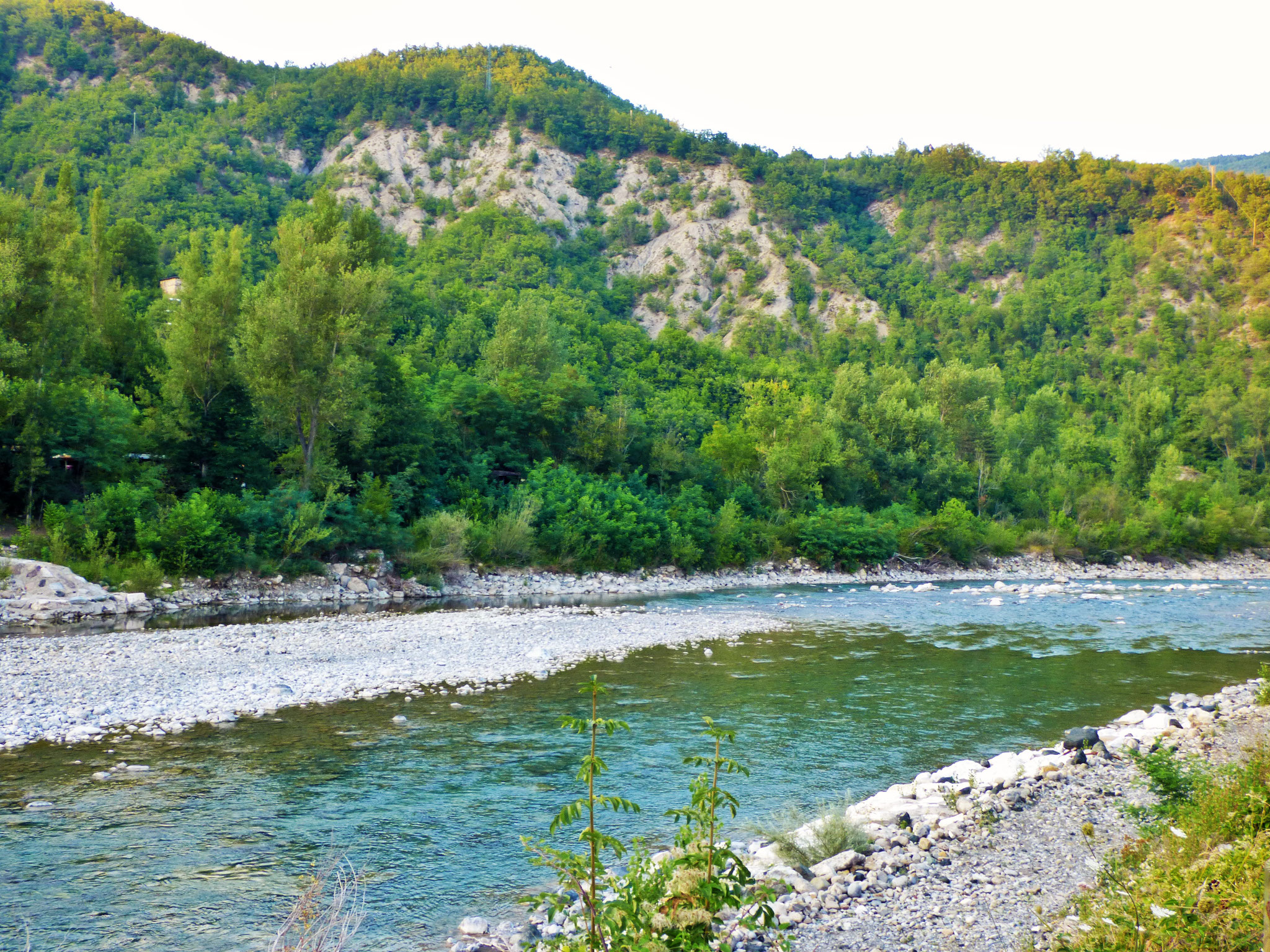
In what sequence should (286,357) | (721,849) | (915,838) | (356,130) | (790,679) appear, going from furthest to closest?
1. (356,130)
2. (286,357)
3. (790,679)
4. (915,838)
5. (721,849)

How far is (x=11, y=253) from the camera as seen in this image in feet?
90.3

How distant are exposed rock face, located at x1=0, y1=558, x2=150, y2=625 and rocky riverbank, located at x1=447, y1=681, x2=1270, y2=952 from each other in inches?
808

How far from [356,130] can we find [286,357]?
105234 mm

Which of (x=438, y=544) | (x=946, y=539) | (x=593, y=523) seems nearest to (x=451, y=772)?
(x=438, y=544)

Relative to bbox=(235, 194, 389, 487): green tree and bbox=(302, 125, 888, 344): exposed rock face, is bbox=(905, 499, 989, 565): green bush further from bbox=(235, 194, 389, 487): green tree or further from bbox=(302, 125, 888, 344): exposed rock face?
bbox=(302, 125, 888, 344): exposed rock face

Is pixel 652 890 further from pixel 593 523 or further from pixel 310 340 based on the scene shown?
pixel 593 523

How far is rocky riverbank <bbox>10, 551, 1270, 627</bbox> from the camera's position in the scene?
75.9 feet

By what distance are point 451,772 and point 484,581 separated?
25.4 metres

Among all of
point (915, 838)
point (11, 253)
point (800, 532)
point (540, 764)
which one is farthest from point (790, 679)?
point (800, 532)

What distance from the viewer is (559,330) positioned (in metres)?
72.0

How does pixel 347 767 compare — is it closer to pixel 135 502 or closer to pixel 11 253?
pixel 135 502

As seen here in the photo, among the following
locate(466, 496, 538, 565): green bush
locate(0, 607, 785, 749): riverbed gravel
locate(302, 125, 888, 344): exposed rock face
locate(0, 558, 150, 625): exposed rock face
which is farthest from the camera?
locate(302, 125, 888, 344): exposed rock face

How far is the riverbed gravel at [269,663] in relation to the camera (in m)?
12.8

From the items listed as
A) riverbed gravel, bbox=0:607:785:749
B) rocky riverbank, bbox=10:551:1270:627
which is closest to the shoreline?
riverbed gravel, bbox=0:607:785:749
